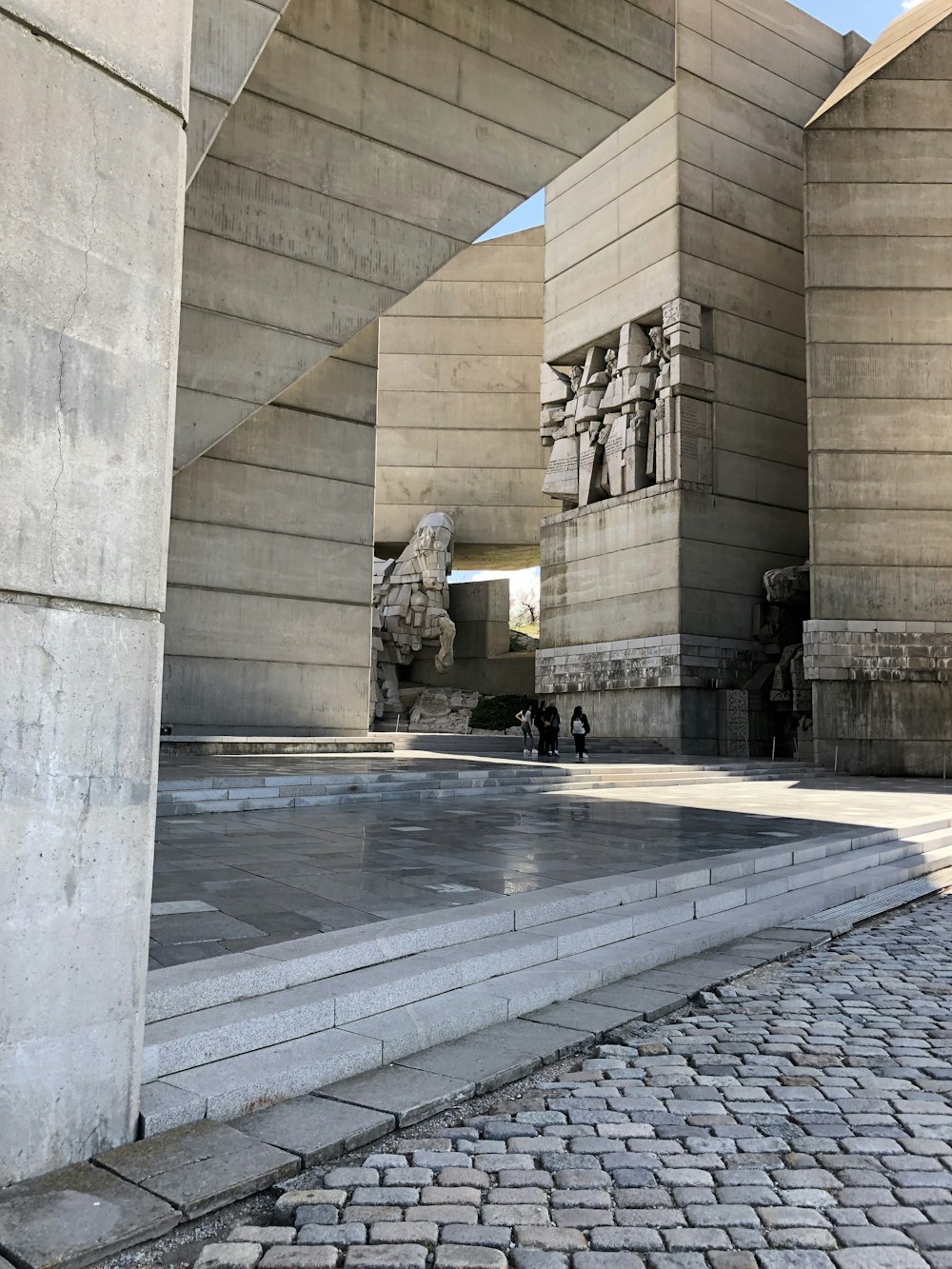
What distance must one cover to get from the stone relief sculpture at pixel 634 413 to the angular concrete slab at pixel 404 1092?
21.7m

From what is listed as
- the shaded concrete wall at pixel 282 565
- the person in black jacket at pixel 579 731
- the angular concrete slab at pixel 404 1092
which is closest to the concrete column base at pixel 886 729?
the person in black jacket at pixel 579 731

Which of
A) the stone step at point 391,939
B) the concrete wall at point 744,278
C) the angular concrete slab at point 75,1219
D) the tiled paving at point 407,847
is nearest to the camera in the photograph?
the angular concrete slab at point 75,1219

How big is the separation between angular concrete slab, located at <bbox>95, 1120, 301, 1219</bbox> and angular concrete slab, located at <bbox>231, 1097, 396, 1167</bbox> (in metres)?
0.05

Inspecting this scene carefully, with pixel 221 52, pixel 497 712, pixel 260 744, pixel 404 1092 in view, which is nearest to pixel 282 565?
pixel 260 744

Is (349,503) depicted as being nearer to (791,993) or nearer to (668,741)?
(668,741)

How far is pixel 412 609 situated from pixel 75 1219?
28603 mm

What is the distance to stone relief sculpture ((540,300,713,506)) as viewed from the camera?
2384 centimetres

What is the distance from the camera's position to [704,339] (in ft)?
80.1

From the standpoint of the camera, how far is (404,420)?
34.8 meters

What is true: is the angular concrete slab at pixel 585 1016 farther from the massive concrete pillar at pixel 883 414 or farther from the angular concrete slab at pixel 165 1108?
the massive concrete pillar at pixel 883 414

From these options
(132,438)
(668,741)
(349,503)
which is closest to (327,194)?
(349,503)

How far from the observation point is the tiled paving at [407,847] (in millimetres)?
4492

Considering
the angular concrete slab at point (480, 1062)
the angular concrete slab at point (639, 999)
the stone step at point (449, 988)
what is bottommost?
the angular concrete slab at point (639, 999)

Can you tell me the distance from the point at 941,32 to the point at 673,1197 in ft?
85.4
